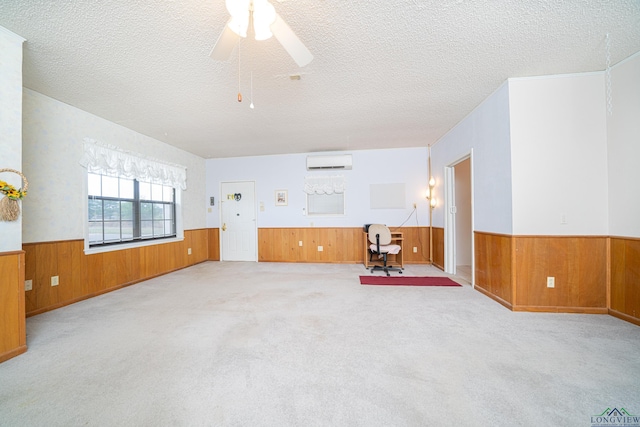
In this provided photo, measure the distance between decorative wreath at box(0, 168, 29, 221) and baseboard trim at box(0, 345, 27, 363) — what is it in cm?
110

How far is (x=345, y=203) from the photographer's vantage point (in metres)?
5.87

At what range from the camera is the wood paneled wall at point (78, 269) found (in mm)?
2920

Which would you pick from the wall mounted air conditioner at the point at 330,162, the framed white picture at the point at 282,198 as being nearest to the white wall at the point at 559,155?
the wall mounted air conditioner at the point at 330,162

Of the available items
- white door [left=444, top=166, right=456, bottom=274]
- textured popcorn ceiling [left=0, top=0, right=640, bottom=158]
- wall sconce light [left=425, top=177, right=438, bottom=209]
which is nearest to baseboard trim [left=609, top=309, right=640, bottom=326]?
white door [left=444, top=166, right=456, bottom=274]

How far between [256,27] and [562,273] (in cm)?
391

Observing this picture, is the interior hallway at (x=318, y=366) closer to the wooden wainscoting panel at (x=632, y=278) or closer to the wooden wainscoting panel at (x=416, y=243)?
the wooden wainscoting panel at (x=632, y=278)

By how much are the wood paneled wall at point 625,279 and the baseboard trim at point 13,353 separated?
5754 mm

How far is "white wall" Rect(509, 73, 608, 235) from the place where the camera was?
2.72m

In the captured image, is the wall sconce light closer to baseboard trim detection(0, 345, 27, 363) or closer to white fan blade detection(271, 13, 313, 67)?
white fan blade detection(271, 13, 313, 67)

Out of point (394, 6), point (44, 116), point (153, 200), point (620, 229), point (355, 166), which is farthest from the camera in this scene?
point (355, 166)

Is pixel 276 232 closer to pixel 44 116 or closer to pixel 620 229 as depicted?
pixel 44 116

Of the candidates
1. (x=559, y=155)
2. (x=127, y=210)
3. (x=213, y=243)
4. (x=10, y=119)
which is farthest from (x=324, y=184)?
(x=10, y=119)

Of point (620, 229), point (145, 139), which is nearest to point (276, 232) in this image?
point (145, 139)

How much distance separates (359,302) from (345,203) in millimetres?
3027
